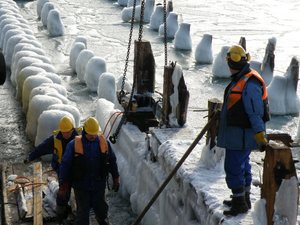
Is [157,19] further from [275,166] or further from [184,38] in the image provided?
[275,166]

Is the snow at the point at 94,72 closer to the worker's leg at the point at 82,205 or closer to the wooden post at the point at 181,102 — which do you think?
the wooden post at the point at 181,102

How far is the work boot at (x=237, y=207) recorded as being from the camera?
5.34m

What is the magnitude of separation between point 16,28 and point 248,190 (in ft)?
41.6

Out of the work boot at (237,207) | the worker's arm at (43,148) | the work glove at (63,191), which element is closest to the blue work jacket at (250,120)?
the work boot at (237,207)

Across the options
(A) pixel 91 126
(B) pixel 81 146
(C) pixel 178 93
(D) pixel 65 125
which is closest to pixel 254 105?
(A) pixel 91 126

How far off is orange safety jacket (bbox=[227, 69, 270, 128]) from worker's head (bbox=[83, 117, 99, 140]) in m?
1.50

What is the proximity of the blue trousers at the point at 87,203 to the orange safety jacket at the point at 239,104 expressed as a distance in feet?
6.40

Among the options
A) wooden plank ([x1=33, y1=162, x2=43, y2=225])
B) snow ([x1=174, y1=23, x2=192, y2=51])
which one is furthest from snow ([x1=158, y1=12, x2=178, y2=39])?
wooden plank ([x1=33, y1=162, x2=43, y2=225])

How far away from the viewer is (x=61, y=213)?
7.19m

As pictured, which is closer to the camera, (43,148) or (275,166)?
(275,166)

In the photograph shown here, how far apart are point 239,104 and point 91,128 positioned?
1.68 m

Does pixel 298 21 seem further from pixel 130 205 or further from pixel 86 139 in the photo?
pixel 86 139

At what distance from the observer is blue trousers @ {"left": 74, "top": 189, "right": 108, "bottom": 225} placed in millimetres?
6418

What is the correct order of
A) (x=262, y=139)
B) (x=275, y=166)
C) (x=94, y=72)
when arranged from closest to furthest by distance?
(x=275, y=166), (x=262, y=139), (x=94, y=72)
